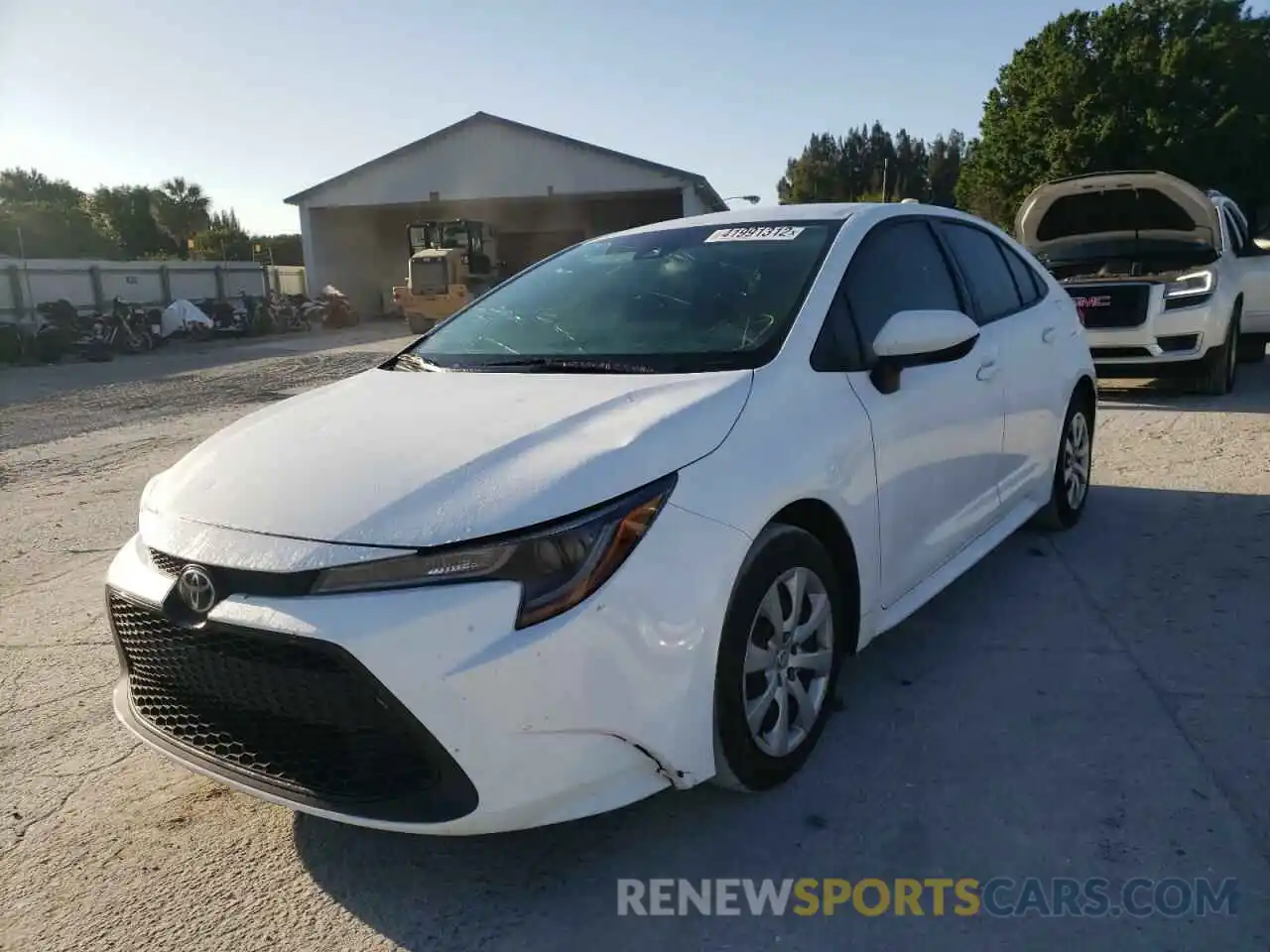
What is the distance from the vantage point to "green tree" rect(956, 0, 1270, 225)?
35438 millimetres

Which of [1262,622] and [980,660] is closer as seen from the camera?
[980,660]

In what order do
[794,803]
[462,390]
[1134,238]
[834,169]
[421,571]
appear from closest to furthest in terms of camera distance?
[421,571]
[794,803]
[462,390]
[1134,238]
[834,169]

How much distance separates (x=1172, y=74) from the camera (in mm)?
35375

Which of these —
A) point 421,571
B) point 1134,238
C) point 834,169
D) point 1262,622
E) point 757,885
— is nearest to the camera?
point 421,571

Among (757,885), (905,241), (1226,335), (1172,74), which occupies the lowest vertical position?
(757,885)

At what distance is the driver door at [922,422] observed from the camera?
316cm

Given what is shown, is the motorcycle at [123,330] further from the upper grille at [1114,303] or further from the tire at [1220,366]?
the tire at [1220,366]

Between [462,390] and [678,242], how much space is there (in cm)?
118

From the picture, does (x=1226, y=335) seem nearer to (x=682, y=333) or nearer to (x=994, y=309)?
(x=994, y=309)

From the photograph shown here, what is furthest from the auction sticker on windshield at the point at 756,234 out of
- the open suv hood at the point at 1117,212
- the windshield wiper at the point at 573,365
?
the open suv hood at the point at 1117,212

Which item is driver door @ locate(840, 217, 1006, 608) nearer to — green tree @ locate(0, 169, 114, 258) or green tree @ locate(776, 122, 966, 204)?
green tree @ locate(0, 169, 114, 258)

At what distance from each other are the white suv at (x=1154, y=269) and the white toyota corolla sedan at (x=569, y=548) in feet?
19.3

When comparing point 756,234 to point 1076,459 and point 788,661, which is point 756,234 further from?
point 1076,459

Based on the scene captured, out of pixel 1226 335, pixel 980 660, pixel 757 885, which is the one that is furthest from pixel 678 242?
pixel 1226 335
